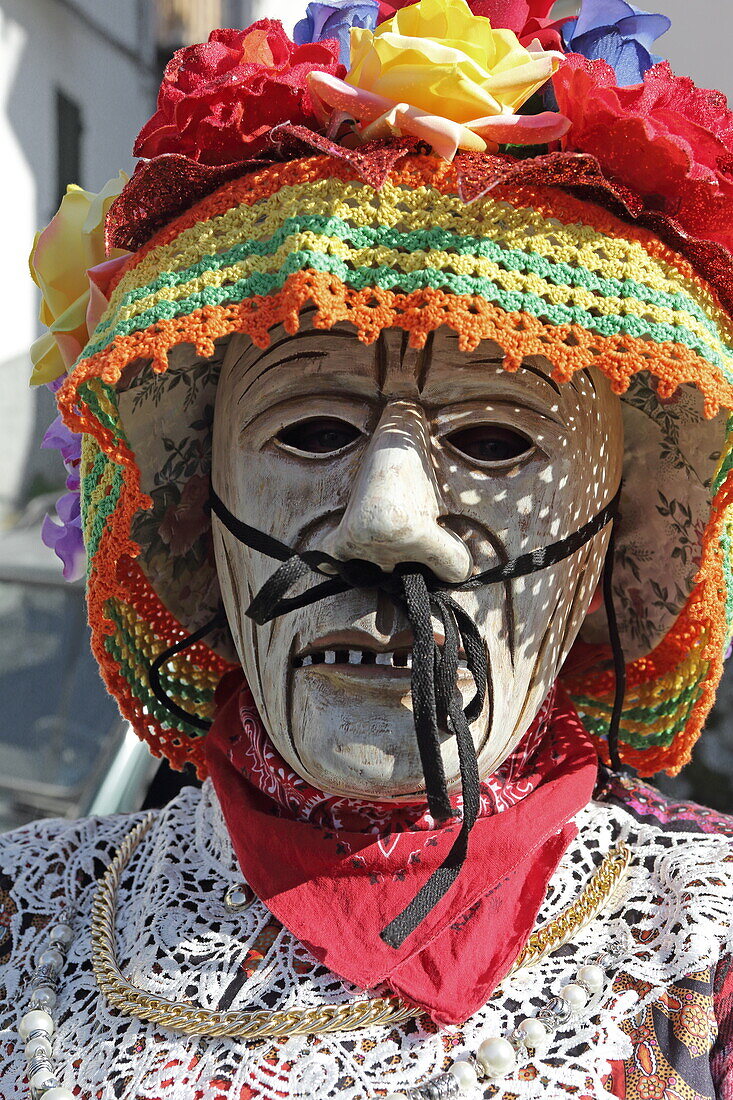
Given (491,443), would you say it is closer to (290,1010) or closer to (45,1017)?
(290,1010)

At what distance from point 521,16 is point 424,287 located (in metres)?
0.50

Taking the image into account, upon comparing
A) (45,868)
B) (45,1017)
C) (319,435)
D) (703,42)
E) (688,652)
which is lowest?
(45,868)

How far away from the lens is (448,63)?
131cm

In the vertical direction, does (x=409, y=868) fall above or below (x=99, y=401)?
below

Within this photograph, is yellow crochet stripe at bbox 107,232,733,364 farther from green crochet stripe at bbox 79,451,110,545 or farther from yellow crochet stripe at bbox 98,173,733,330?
green crochet stripe at bbox 79,451,110,545

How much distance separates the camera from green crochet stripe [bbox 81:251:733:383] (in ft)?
4.20

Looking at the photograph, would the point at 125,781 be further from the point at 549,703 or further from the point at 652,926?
the point at 652,926

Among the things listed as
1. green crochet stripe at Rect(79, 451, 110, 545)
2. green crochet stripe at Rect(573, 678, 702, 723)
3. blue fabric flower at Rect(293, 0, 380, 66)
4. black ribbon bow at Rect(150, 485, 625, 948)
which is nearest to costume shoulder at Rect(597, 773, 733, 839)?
green crochet stripe at Rect(573, 678, 702, 723)

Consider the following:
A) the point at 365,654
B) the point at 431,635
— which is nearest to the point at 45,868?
the point at 365,654

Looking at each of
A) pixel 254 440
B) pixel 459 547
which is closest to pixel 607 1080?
pixel 459 547

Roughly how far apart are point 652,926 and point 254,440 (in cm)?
87

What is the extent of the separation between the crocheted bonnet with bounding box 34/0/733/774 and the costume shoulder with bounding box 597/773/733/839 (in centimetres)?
34

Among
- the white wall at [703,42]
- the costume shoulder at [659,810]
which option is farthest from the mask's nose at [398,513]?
the white wall at [703,42]

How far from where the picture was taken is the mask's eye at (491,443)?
4.77 feet
